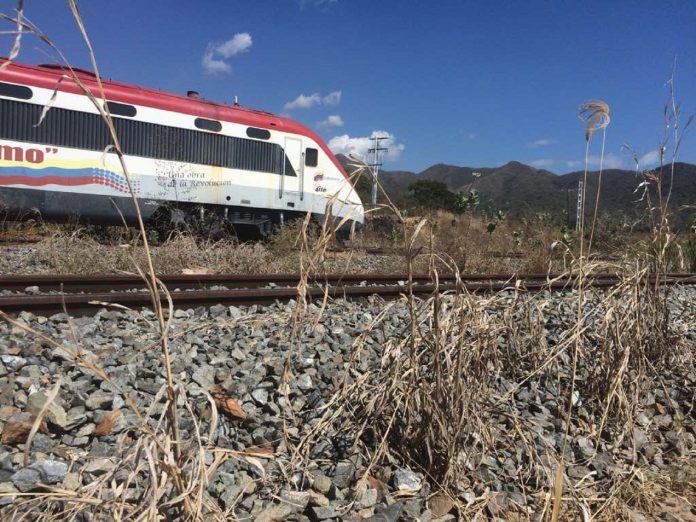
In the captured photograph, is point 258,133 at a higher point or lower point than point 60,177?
higher

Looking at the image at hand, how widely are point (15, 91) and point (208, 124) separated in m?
3.65

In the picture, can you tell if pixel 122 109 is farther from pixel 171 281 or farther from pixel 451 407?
pixel 451 407

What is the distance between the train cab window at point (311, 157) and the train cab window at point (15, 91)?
232 inches

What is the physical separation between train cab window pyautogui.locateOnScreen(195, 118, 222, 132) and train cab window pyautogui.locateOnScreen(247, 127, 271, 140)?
714 millimetres

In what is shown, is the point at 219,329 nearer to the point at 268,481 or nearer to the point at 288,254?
the point at 268,481

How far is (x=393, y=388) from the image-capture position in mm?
2865

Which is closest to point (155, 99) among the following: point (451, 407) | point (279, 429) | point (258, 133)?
point (258, 133)

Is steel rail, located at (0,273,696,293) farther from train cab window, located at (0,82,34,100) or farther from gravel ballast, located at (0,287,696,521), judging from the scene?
train cab window, located at (0,82,34,100)

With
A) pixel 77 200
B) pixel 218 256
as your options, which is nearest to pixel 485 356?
pixel 218 256

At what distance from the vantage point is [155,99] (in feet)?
38.0

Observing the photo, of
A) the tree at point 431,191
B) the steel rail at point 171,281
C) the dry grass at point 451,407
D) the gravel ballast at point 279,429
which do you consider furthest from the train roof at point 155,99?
the tree at point 431,191

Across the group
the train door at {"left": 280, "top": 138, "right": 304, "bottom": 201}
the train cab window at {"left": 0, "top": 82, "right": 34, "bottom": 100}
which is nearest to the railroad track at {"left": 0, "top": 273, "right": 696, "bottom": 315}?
the train cab window at {"left": 0, "top": 82, "right": 34, "bottom": 100}

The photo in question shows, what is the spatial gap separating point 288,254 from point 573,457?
791cm

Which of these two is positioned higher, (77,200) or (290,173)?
(290,173)
